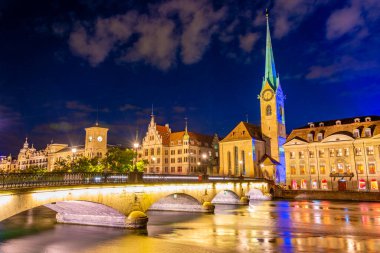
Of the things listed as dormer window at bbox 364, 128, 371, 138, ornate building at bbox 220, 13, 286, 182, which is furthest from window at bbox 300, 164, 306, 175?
dormer window at bbox 364, 128, 371, 138

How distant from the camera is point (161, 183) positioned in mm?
40031

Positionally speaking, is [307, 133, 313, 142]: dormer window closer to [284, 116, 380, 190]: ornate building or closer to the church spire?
[284, 116, 380, 190]: ornate building

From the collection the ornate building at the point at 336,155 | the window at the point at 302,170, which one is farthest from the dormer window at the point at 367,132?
the window at the point at 302,170

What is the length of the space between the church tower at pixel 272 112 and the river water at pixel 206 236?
61.3 meters

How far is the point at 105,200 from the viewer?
32.0 meters

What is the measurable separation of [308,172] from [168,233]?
195 ft

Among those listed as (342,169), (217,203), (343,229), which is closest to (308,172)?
(342,169)

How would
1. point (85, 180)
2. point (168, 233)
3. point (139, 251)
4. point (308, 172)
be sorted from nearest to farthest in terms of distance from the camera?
point (139, 251) → point (85, 180) → point (168, 233) → point (308, 172)

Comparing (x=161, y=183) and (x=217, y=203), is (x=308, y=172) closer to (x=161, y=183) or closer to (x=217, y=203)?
(x=217, y=203)

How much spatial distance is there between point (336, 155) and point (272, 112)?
30.5m

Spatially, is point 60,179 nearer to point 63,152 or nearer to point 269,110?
point 269,110

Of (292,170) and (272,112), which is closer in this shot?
(292,170)

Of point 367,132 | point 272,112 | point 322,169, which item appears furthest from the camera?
point 272,112

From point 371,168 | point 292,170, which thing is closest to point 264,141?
point 292,170
